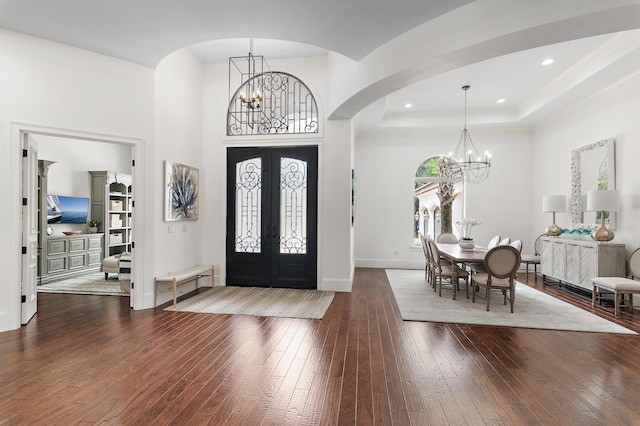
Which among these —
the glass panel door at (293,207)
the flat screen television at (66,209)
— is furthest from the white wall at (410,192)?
the flat screen television at (66,209)

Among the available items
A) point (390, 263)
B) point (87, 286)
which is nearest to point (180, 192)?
point (87, 286)

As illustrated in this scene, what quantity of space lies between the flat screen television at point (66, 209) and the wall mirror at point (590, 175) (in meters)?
10.4

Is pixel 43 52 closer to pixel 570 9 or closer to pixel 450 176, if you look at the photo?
pixel 570 9

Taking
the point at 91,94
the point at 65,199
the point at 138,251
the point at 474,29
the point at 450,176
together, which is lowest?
the point at 138,251

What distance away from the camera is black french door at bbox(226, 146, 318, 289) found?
19.2ft

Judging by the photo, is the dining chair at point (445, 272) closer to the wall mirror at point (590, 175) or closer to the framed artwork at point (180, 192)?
the wall mirror at point (590, 175)

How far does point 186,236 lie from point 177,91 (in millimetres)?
2411

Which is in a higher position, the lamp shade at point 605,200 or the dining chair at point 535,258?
the lamp shade at point 605,200

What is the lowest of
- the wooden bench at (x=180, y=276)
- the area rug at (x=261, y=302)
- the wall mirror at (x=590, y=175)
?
the area rug at (x=261, y=302)

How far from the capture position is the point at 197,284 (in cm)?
590

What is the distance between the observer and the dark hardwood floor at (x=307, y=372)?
221 cm

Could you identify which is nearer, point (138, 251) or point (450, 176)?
point (138, 251)

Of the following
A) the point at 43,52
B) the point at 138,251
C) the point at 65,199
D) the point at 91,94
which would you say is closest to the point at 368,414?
the point at 138,251

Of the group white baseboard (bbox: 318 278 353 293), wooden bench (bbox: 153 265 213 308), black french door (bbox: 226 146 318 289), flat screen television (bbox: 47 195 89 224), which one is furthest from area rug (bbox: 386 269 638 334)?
flat screen television (bbox: 47 195 89 224)
